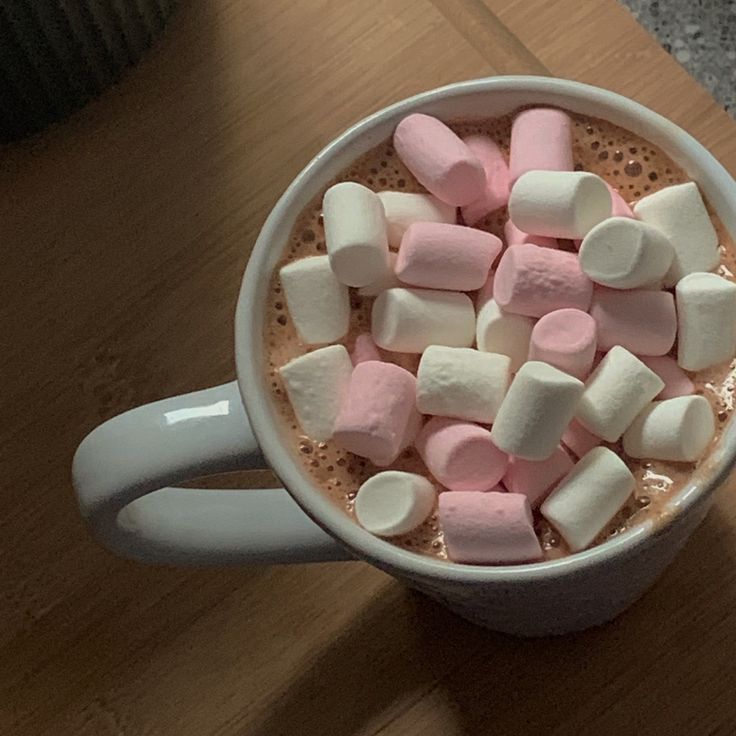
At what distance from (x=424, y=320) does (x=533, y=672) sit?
0.83ft

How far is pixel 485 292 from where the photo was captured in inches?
19.0

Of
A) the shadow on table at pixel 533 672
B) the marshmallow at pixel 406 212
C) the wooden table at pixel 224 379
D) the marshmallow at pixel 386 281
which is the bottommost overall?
the shadow on table at pixel 533 672

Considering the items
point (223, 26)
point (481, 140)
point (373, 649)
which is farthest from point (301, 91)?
point (373, 649)

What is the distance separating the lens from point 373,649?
64cm

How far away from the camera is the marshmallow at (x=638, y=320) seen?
17.8 inches

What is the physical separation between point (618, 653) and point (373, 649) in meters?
0.13

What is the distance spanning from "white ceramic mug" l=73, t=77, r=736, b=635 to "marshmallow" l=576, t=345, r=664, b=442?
0.04 m

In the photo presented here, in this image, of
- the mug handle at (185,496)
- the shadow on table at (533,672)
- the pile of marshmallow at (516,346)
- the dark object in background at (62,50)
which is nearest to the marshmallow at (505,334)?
the pile of marshmallow at (516,346)

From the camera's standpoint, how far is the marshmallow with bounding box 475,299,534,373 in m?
0.46

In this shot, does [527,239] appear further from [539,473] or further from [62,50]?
[62,50]

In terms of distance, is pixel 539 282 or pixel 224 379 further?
pixel 224 379

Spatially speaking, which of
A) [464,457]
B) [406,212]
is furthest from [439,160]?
[464,457]

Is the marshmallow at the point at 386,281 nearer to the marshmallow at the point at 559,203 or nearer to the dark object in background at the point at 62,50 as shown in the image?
the marshmallow at the point at 559,203

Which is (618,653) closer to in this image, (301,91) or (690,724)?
(690,724)
